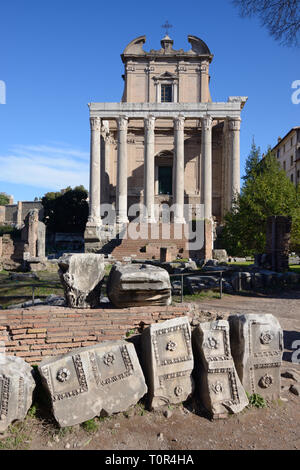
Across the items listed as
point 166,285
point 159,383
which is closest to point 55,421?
point 159,383

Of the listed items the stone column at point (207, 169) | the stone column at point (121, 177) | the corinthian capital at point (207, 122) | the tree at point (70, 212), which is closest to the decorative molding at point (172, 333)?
the stone column at point (121, 177)

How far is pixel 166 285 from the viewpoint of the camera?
15.4 feet

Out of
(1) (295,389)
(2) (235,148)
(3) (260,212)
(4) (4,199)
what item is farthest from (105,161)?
(4) (4,199)

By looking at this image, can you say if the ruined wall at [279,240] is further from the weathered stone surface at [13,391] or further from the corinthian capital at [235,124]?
the corinthian capital at [235,124]

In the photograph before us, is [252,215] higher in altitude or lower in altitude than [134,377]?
higher

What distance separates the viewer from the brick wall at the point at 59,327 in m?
4.16

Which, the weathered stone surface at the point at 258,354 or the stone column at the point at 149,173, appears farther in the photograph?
the stone column at the point at 149,173

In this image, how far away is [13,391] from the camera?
345cm

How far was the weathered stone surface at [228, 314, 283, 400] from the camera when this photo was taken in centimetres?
412

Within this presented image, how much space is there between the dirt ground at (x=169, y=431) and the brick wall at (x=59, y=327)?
0.76m

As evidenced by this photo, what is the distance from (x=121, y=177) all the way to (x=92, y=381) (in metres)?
24.0

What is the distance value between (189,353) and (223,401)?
24.7 inches

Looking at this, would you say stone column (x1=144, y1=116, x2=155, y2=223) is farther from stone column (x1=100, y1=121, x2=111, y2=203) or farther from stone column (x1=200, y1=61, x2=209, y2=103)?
stone column (x1=200, y1=61, x2=209, y2=103)
